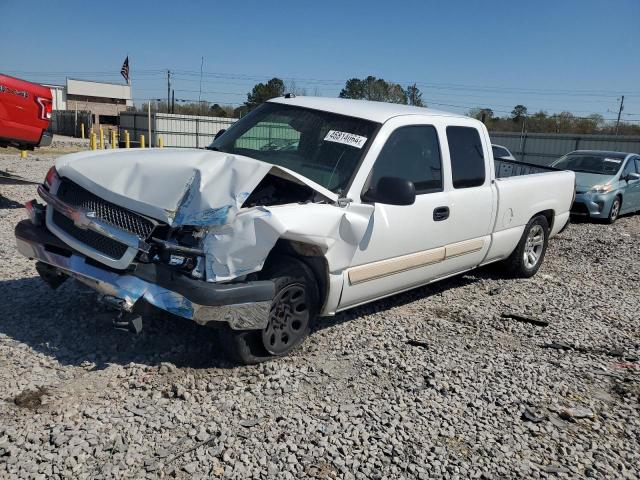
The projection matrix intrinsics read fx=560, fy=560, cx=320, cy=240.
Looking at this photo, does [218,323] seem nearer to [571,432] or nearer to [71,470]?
[71,470]

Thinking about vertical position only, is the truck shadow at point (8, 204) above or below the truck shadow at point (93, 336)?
below

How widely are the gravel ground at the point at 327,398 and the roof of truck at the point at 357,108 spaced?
183cm

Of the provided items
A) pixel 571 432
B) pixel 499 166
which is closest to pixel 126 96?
pixel 499 166

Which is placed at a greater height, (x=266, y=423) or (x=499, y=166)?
(x=499, y=166)

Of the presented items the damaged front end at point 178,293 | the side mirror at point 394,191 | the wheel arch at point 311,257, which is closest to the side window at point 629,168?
the side mirror at point 394,191

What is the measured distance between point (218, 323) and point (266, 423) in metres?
0.72

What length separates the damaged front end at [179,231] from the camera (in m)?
3.45

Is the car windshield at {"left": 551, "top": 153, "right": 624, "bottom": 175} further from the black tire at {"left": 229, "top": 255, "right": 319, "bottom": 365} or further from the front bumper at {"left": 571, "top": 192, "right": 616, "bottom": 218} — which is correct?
the black tire at {"left": 229, "top": 255, "right": 319, "bottom": 365}

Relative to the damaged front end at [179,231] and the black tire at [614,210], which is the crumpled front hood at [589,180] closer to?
the black tire at [614,210]

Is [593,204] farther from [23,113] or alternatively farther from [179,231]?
[23,113]

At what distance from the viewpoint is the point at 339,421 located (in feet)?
11.1

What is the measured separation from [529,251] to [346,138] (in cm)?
359

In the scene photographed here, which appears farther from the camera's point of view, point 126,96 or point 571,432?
point 126,96

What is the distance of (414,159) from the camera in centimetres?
495
